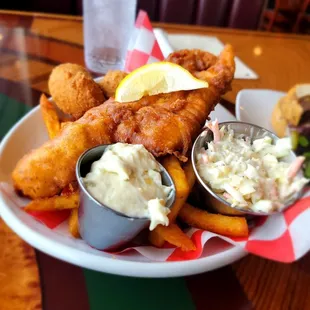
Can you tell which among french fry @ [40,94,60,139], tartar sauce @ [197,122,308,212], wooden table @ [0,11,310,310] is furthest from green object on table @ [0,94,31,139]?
Result: tartar sauce @ [197,122,308,212]

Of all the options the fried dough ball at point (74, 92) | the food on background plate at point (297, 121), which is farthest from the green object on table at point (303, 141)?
the fried dough ball at point (74, 92)

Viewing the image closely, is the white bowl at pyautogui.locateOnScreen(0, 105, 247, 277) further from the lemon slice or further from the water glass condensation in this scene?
the water glass condensation

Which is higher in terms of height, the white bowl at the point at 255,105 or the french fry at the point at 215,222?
the white bowl at the point at 255,105

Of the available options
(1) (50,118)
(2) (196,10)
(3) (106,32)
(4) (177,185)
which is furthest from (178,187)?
(2) (196,10)

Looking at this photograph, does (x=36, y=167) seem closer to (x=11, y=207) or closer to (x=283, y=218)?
(x=11, y=207)

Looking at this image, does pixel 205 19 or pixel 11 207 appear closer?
pixel 11 207

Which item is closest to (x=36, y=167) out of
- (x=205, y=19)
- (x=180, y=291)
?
(x=180, y=291)

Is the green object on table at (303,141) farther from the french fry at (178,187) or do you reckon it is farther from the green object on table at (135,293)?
the green object on table at (135,293)
